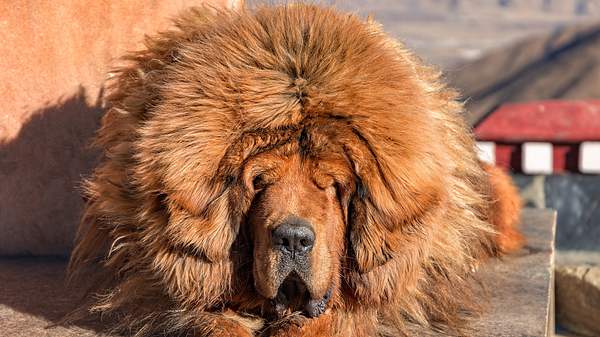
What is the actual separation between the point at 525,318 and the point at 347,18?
1319mm

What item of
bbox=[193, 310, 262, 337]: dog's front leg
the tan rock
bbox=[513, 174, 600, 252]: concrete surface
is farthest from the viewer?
bbox=[513, 174, 600, 252]: concrete surface

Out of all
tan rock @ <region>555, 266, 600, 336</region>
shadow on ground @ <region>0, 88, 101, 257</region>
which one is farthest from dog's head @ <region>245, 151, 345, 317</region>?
tan rock @ <region>555, 266, 600, 336</region>

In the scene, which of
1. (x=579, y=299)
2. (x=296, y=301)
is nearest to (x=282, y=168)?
(x=296, y=301)

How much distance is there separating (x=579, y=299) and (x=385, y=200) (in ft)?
9.06

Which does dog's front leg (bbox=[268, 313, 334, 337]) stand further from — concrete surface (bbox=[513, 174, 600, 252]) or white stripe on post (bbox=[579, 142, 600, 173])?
white stripe on post (bbox=[579, 142, 600, 173])

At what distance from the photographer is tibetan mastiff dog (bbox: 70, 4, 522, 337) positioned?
307 centimetres

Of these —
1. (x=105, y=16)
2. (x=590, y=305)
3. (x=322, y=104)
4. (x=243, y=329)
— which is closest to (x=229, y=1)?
(x=105, y=16)

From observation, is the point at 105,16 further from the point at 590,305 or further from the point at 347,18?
the point at 590,305

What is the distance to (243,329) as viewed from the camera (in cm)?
321

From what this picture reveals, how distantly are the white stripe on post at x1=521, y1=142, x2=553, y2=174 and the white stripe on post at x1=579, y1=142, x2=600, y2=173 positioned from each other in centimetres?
23

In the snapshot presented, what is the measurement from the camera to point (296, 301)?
3.18 m

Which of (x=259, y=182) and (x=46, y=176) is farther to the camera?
(x=46, y=176)

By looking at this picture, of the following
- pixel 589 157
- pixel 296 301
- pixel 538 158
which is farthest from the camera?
pixel 538 158

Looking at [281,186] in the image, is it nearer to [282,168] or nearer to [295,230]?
[282,168]
